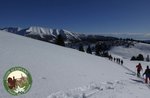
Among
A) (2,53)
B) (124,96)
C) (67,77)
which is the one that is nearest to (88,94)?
(124,96)

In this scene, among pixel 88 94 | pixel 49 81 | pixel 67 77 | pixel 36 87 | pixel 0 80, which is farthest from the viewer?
pixel 67 77

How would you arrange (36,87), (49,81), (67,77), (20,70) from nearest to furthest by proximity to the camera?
1. (20,70)
2. (36,87)
3. (49,81)
4. (67,77)

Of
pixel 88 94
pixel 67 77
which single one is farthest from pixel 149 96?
pixel 67 77

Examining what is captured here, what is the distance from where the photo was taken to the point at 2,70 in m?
11.0

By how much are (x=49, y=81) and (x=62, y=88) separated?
973 millimetres

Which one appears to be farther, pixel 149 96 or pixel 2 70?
pixel 149 96

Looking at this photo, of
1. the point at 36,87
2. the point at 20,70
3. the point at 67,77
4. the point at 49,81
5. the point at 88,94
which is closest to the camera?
the point at 20,70

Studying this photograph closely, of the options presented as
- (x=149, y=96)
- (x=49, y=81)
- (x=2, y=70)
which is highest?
(x=2, y=70)

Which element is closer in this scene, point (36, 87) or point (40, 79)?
point (36, 87)

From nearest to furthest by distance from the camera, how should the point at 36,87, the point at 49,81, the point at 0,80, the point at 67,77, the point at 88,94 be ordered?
the point at 0,80 → the point at 36,87 → the point at 88,94 → the point at 49,81 → the point at 67,77

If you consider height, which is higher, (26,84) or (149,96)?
(26,84)

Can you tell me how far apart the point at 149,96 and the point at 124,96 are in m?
1.86

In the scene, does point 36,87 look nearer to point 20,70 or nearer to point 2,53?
point 20,70

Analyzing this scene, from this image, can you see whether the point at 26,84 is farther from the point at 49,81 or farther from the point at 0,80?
the point at 49,81
